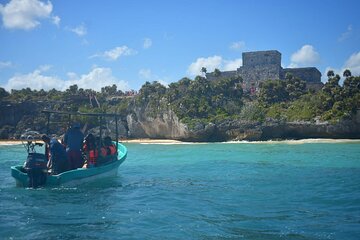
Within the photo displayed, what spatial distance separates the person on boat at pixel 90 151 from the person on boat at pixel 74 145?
0.27 meters

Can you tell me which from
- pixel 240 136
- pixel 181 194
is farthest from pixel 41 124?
pixel 181 194

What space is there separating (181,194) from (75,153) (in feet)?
17.0

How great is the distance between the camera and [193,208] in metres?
11.0

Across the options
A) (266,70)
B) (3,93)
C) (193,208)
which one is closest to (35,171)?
(193,208)

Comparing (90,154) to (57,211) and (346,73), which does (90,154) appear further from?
(346,73)

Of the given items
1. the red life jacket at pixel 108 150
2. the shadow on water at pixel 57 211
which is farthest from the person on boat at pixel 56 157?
the red life jacket at pixel 108 150

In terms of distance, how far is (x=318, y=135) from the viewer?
149 feet

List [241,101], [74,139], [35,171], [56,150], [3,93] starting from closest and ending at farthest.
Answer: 1. [35,171]
2. [56,150]
3. [74,139]
4. [241,101]
5. [3,93]

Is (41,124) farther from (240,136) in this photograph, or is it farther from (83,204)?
(83,204)

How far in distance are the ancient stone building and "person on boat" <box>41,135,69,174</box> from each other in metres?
50.9

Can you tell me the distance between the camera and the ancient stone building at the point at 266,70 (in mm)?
62531

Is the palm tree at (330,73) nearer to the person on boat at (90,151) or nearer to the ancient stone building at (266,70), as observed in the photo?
the ancient stone building at (266,70)

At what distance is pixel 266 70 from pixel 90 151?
5120cm

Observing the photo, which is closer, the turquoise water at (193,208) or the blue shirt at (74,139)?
the turquoise water at (193,208)
